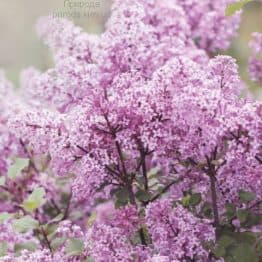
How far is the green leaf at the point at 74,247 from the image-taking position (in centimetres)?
171

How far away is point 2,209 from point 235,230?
1.06 m

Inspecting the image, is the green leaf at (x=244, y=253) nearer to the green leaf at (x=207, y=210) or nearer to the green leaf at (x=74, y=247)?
the green leaf at (x=207, y=210)

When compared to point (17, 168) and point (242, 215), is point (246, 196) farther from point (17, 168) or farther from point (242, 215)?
point (17, 168)

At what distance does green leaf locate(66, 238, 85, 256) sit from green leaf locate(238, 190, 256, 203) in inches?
15.9

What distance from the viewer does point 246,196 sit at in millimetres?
1690

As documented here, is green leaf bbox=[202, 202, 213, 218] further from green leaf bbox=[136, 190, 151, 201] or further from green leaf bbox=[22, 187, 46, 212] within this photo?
green leaf bbox=[22, 187, 46, 212]

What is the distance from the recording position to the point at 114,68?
211 centimetres

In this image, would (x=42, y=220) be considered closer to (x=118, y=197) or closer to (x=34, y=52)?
(x=118, y=197)

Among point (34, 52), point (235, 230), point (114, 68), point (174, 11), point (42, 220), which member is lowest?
point (235, 230)

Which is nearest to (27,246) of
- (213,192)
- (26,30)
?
(213,192)

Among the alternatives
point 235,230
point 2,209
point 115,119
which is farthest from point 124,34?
point 2,209

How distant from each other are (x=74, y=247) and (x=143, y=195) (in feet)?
0.70

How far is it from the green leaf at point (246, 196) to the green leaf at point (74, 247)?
40cm

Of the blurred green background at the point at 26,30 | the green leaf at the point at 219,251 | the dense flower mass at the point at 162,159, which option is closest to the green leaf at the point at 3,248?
the dense flower mass at the point at 162,159
